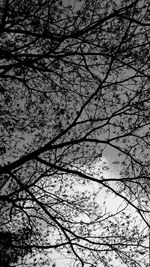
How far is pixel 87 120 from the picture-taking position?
8172mm

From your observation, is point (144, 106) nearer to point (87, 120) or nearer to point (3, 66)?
point (87, 120)

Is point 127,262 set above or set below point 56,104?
below

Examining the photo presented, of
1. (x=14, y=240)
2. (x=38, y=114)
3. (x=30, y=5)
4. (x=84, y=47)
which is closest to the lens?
(x=30, y=5)

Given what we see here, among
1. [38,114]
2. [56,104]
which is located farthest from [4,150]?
[56,104]

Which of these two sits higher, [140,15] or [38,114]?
[140,15]

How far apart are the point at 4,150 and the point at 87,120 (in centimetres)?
241

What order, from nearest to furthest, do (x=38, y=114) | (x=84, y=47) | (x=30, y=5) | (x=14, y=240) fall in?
(x=30, y=5) → (x=84, y=47) → (x=14, y=240) → (x=38, y=114)

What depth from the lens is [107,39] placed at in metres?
7.36

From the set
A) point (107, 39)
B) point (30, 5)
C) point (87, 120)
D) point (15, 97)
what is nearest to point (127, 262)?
point (87, 120)

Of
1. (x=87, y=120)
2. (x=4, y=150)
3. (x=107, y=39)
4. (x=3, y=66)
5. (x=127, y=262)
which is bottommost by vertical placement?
(x=127, y=262)

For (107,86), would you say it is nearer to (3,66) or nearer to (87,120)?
(87,120)

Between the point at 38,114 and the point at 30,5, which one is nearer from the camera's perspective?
the point at 30,5

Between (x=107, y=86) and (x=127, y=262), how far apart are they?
522 cm

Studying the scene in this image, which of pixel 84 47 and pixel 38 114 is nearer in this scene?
pixel 84 47
